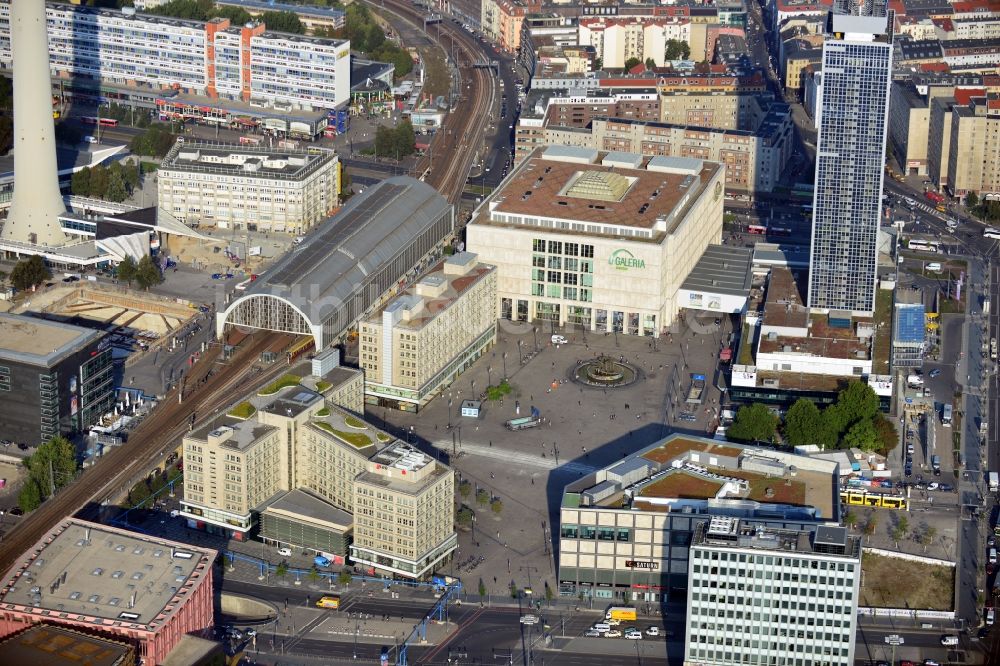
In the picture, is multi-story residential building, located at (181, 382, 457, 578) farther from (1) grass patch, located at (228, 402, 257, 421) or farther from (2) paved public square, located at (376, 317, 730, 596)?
(2) paved public square, located at (376, 317, 730, 596)

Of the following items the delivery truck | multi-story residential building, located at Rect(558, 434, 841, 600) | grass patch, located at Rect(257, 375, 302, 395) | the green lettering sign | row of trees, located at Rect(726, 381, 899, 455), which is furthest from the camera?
the green lettering sign

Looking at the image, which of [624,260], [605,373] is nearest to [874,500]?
[605,373]

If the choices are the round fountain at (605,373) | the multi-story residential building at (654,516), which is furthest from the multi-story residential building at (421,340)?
the multi-story residential building at (654,516)

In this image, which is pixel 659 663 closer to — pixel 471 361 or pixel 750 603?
pixel 750 603

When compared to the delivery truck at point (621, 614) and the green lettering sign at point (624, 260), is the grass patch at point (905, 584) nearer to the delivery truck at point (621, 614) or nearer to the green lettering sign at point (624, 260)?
the delivery truck at point (621, 614)

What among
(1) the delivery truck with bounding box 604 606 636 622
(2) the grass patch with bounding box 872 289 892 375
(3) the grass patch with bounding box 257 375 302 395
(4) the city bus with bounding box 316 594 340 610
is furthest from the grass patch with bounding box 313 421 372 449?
(2) the grass patch with bounding box 872 289 892 375

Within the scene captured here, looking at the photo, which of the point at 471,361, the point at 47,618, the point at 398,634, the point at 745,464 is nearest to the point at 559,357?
the point at 471,361
